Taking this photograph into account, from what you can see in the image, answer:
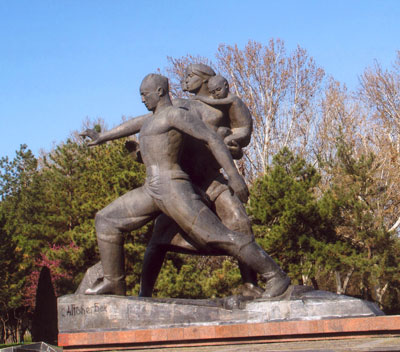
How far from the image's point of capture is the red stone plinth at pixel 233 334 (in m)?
4.68

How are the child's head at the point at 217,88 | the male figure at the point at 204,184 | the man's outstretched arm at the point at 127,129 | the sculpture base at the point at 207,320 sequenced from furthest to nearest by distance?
the child's head at the point at 217,88 < the man's outstretched arm at the point at 127,129 < the male figure at the point at 204,184 < the sculpture base at the point at 207,320

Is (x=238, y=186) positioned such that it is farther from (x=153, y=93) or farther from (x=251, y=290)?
(x=153, y=93)

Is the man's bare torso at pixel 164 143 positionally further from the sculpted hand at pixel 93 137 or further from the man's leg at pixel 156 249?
the sculpted hand at pixel 93 137

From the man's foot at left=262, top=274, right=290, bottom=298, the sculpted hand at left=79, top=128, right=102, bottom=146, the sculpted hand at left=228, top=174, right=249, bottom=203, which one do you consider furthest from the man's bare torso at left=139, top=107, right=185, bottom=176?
the man's foot at left=262, top=274, right=290, bottom=298

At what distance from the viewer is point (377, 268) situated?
17.3 metres

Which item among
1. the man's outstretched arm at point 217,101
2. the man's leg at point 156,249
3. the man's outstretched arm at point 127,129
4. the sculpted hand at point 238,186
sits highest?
the man's outstretched arm at point 217,101

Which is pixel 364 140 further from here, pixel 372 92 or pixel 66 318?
pixel 66 318

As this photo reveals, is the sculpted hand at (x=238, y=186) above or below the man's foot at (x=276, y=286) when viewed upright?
above

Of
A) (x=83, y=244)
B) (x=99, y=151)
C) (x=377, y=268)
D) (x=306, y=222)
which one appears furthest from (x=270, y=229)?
(x=99, y=151)

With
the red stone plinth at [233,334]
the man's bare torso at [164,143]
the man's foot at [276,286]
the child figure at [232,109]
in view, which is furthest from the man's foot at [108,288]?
the child figure at [232,109]

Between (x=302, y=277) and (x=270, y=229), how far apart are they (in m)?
1.93

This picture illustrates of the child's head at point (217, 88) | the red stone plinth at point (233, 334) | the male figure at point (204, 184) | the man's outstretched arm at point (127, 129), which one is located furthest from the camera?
the child's head at point (217, 88)

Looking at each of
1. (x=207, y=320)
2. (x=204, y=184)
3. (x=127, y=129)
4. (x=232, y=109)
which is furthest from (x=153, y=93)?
(x=207, y=320)

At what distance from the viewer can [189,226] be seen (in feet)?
17.6
